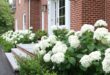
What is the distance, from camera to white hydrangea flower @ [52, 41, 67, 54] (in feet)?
20.7

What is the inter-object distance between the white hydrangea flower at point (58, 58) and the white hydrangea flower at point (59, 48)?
5.5 inches

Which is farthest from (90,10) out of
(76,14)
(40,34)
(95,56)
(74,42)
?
(40,34)

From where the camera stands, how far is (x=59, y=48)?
6434 millimetres

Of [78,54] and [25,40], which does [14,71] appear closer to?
[78,54]

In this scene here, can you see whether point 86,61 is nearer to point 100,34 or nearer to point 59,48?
point 100,34

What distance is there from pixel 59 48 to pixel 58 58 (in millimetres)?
387

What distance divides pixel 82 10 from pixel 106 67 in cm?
631

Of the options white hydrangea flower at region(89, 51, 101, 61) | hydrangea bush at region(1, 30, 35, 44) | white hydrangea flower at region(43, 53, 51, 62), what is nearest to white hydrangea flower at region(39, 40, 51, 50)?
white hydrangea flower at region(43, 53, 51, 62)

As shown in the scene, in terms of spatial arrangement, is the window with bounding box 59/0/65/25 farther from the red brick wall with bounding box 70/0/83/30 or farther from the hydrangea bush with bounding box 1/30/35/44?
the red brick wall with bounding box 70/0/83/30

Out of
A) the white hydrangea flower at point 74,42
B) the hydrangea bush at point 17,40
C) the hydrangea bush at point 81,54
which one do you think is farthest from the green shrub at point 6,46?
the white hydrangea flower at point 74,42

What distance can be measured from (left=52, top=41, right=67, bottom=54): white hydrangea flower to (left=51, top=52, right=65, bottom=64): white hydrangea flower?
140mm

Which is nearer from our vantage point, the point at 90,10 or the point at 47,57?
the point at 47,57

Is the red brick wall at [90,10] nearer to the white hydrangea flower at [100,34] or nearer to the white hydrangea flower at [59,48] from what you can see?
the white hydrangea flower at [59,48]

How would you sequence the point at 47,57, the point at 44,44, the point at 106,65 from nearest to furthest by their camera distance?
1. the point at 106,65
2. the point at 47,57
3. the point at 44,44
